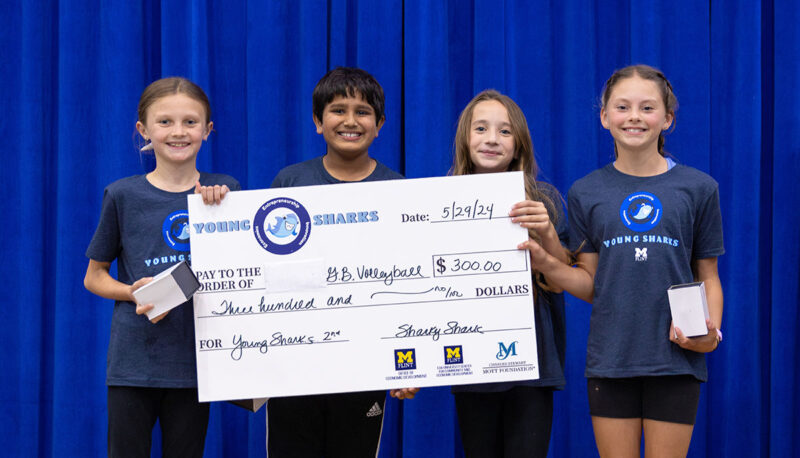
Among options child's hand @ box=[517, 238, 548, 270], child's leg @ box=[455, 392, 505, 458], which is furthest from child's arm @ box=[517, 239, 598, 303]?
child's leg @ box=[455, 392, 505, 458]

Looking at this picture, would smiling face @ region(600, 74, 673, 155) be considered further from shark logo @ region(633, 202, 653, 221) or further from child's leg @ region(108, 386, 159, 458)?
child's leg @ region(108, 386, 159, 458)

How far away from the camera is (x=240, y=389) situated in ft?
5.61

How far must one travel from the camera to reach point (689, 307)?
1604mm

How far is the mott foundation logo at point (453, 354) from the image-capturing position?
5.64 ft

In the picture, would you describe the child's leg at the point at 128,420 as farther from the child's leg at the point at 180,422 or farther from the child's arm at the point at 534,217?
the child's arm at the point at 534,217

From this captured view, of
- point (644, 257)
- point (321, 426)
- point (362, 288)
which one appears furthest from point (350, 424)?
point (644, 257)

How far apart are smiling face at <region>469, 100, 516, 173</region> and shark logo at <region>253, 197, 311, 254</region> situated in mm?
548

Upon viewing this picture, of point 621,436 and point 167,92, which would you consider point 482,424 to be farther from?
point 167,92

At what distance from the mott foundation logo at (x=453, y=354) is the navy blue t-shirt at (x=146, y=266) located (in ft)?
2.24

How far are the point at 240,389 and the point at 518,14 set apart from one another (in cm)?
192

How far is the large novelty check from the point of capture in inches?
67.6

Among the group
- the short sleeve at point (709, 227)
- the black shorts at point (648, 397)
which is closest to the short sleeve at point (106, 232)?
the black shorts at point (648, 397)

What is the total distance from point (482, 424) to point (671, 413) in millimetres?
498

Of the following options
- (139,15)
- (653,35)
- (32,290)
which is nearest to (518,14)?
(653,35)
